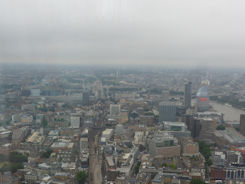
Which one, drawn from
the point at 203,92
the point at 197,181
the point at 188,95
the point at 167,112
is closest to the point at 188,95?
the point at 188,95

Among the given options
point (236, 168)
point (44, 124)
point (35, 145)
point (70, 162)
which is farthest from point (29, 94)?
point (236, 168)

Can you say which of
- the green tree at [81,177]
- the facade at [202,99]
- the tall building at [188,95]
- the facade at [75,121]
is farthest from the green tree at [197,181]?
the tall building at [188,95]

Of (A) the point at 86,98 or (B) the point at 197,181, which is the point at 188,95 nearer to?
(A) the point at 86,98

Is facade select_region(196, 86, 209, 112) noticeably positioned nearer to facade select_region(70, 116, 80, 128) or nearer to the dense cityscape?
the dense cityscape

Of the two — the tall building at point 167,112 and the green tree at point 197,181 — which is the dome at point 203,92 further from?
the green tree at point 197,181

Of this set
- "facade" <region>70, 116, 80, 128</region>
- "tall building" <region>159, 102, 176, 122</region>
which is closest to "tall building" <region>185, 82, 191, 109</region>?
"tall building" <region>159, 102, 176, 122</region>
